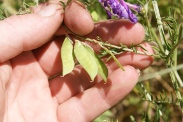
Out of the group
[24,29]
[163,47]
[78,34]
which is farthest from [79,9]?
[163,47]

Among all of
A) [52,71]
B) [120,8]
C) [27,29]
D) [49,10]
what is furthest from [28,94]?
[120,8]

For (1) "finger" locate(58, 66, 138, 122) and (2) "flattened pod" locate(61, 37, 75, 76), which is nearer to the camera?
(2) "flattened pod" locate(61, 37, 75, 76)

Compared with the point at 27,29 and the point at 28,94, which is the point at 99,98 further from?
the point at 27,29

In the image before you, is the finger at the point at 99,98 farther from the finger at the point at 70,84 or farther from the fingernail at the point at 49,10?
the fingernail at the point at 49,10

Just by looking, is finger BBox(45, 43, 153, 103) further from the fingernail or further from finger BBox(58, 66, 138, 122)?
the fingernail

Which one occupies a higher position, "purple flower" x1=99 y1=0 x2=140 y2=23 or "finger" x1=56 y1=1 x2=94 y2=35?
"purple flower" x1=99 y1=0 x2=140 y2=23

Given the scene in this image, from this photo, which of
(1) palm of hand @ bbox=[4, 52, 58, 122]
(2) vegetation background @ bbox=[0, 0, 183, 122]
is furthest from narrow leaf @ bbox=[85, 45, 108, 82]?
(1) palm of hand @ bbox=[4, 52, 58, 122]

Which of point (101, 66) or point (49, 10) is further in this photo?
point (49, 10)
